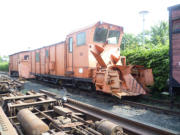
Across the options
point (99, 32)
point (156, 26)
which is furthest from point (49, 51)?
point (156, 26)

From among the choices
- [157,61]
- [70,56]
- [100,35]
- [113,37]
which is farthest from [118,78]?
[70,56]

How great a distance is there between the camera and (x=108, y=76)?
705 cm

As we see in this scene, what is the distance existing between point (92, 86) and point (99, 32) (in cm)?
287

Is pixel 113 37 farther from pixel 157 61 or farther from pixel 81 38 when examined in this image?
pixel 157 61

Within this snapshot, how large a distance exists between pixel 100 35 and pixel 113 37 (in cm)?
93

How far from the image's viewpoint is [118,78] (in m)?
7.08

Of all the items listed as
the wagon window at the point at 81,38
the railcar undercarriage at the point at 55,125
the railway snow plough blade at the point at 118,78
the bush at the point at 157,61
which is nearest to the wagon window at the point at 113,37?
the railway snow plough blade at the point at 118,78

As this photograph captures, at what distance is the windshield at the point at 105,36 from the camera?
858cm

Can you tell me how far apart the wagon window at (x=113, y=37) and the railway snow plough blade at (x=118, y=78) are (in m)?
1.04

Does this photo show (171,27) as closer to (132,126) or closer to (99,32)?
(99,32)

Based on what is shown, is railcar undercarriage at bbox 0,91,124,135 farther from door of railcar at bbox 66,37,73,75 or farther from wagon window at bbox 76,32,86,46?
door of railcar at bbox 66,37,73,75

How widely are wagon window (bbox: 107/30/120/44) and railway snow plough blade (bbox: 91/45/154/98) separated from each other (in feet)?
3.42

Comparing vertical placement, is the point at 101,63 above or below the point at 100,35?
below

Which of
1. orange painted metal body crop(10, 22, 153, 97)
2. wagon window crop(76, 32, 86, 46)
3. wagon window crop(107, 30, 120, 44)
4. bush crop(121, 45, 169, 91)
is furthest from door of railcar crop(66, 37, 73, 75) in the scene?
bush crop(121, 45, 169, 91)
